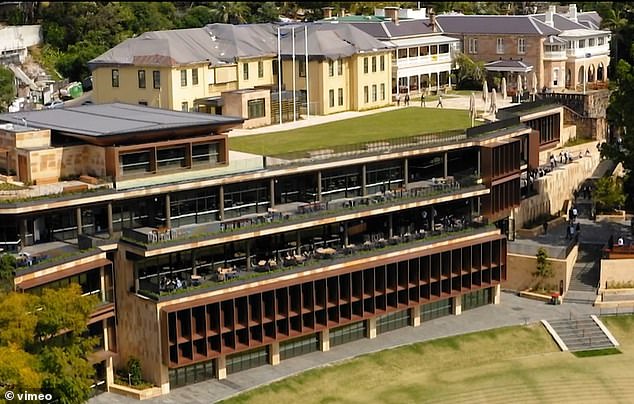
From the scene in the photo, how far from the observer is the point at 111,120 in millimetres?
59375

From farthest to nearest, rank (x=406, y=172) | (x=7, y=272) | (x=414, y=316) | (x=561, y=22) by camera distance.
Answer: (x=561, y=22)
(x=406, y=172)
(x=414, y=316)
(x=7, y=272)

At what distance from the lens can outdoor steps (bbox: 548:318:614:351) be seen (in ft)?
199

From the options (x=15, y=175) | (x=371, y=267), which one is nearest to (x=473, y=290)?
(x=371, y=267)

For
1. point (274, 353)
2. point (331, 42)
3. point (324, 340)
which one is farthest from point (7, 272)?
point (331, 42)

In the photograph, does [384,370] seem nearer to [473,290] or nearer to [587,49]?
[473,290]

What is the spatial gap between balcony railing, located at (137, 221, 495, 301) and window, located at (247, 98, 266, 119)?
16.0 meters

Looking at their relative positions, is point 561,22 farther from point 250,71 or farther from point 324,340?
point 324,340

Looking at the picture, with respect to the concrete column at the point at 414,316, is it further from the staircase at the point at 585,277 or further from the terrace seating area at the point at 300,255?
the staircase at the point at 585,277

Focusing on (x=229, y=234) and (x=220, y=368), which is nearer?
(x=220, y=368)

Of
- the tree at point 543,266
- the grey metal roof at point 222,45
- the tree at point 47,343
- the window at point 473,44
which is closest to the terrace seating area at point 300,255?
the tree at point 543,266

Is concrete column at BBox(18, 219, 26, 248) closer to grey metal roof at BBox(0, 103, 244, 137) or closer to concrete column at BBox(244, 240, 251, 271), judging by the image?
grey metal roof at BBox(0, 103, 244, 137)

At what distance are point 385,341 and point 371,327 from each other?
41.7 inches

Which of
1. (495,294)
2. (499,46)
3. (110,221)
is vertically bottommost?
(495,294)

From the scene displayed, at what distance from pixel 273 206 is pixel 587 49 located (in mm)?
54324
